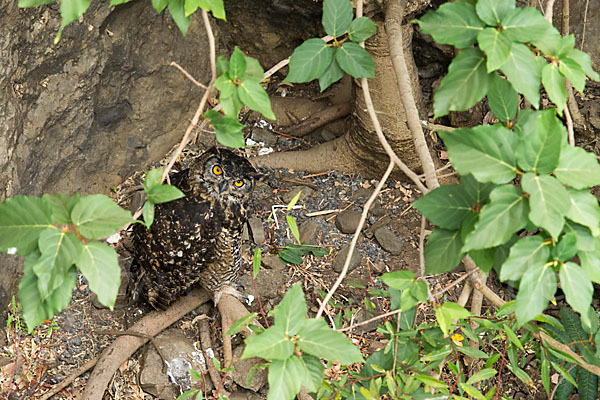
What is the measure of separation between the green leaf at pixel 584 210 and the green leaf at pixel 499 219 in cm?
8

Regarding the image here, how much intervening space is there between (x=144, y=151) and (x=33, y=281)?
2.11 meters

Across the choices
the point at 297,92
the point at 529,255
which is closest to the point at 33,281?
the point at 529,255

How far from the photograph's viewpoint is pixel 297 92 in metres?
3.58

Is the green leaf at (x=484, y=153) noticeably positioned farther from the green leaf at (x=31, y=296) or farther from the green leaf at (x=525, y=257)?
the green leaf at (x=31, y=296)

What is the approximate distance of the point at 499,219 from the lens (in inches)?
40.7

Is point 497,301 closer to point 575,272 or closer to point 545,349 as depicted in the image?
point 545,349

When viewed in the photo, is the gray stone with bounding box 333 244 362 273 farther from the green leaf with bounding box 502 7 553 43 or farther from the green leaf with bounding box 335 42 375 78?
the green leaf with bounding box 502 7 553 43

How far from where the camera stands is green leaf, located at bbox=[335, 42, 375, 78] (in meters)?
1.48

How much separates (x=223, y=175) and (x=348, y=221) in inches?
32.2

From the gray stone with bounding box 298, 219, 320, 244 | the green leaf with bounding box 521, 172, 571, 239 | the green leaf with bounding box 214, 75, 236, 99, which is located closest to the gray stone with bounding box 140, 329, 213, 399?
the gray stone with bounding box 298, 219, 320, 244

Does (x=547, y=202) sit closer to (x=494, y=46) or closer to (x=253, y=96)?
(x=494, y=46)

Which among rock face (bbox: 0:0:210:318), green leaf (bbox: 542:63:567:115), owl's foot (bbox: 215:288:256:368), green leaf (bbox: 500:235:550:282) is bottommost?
owl's foot (bbox: 215:288:256:368)

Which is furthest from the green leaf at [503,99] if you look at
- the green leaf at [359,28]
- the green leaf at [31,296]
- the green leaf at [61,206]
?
the green leaf at [31,296]

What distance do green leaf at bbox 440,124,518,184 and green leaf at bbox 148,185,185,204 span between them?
55cm
